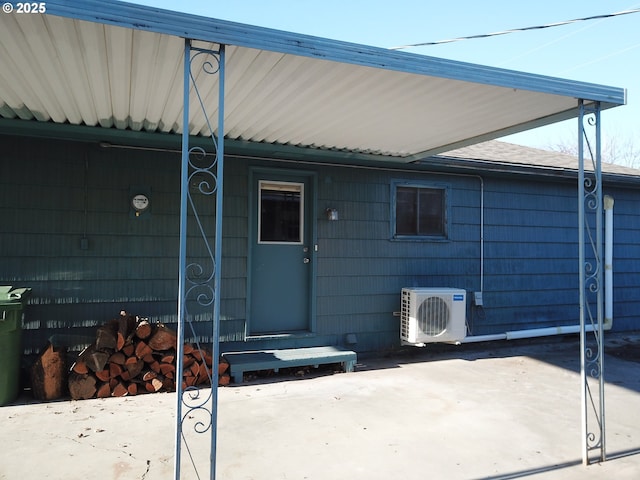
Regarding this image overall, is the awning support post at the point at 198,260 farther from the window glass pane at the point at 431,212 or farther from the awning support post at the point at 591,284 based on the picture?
the window glass pane at the point at 431,212

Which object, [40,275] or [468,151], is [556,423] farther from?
[40,275]

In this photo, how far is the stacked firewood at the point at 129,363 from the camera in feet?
12.9

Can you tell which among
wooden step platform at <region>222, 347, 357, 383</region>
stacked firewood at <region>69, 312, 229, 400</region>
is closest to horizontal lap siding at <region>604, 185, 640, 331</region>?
wooden step platform at <region>222, 347, 357, 383</region>

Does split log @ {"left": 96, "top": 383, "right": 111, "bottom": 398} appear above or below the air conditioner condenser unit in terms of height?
below

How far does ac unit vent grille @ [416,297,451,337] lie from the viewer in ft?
17.6

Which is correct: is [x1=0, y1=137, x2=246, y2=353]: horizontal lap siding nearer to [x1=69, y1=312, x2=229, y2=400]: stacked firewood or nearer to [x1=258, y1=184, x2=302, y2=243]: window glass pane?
[x1=69, y1=312, x2=229, y2=400]: stacked firewood

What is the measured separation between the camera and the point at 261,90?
317 cm

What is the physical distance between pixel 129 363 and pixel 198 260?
1245mm

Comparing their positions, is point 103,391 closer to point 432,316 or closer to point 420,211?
point 432,316

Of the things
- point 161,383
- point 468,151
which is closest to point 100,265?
point 161,383

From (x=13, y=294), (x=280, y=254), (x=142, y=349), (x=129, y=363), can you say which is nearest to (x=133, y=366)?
(x=129, y=363)

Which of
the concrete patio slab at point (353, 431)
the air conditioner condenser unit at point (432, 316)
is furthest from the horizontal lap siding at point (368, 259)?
the concrete patio slab at point (353, 431)

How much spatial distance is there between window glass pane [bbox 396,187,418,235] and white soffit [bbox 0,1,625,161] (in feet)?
4.59

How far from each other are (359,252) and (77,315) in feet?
10.1
